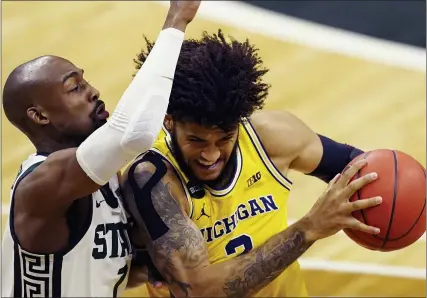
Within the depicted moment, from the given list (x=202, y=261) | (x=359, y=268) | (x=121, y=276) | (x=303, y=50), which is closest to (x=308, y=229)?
(x=202, y=261)

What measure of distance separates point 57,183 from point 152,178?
1.00ft

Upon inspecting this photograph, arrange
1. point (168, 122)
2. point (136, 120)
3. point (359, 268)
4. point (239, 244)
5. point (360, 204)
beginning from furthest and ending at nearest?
point (359, 268), point (239, 244), point (168, 122), point (360, 204), point (136, 120)

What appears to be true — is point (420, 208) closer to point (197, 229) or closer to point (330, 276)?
point (197, 229)

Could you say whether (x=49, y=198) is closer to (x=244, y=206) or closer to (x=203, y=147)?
(x=203, y=147)

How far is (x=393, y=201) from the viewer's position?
191cm

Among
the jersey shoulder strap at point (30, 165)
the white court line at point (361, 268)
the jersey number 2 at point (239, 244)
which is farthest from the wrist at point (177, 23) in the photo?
the white court line at point (361, 268)

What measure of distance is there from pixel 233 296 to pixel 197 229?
187mm

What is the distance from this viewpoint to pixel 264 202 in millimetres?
2238

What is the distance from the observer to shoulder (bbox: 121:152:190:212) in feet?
6.62

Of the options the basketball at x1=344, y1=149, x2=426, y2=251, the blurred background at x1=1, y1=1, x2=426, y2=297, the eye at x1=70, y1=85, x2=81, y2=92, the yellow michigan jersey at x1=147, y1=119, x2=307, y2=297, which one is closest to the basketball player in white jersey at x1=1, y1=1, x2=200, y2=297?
the eye at x1=70, y1=85, x2=81, y2=92

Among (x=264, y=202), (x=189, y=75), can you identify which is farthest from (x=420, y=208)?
(x=189, y=75)

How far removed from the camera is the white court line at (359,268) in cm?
313

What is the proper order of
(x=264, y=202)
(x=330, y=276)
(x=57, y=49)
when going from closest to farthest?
(x=264, y=202) < (x=330, y=276) < (x=57, y=49)

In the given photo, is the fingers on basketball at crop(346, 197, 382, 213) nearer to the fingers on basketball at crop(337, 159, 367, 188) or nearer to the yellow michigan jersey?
the fingers on basketball at crop(337, 159, 367, 188)
